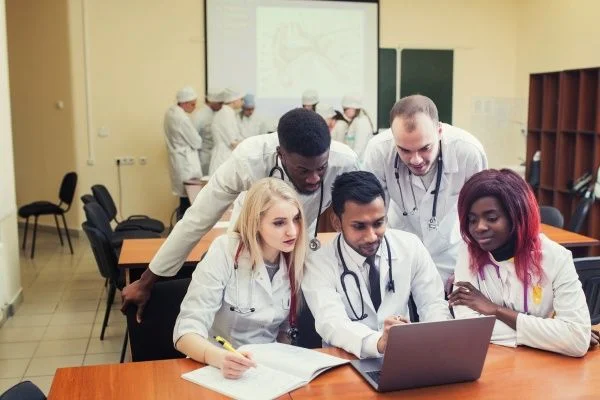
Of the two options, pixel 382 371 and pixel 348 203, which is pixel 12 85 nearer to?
pixel 348 203

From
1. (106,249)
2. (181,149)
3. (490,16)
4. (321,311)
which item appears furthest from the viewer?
(490,16)

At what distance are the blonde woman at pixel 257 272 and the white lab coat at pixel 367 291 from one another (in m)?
0.08

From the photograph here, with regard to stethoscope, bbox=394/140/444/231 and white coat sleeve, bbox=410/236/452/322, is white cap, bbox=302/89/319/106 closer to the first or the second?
stethoscope, bbox=394/140/444/231

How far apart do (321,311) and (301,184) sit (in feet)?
1.50

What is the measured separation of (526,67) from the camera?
796 cm

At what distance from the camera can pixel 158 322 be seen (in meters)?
2.26

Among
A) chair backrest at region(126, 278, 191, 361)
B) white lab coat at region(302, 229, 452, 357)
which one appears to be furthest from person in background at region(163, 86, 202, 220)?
white lab coat at region(302, 229, 452, 357)

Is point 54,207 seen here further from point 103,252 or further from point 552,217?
point 552,217

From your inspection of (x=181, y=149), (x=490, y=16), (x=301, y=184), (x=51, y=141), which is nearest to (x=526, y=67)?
(x=490, y=16)

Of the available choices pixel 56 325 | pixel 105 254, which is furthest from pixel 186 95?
pixel 105 254

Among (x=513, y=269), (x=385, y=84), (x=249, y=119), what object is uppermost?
(x=385, y=84)

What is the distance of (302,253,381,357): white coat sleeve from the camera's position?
183cm

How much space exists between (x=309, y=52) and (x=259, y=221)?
5990 mm

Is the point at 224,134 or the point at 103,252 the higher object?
the point at 224,134
